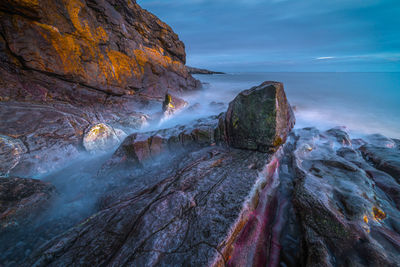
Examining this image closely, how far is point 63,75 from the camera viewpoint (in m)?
6.41

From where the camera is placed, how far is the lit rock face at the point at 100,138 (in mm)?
5637

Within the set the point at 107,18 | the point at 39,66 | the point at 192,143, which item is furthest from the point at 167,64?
the point at 192,143

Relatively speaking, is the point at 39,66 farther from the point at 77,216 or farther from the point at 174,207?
the point at 174,207

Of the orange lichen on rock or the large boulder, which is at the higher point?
the orange lichen on rock

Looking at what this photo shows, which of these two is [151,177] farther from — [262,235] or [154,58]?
[154,58]

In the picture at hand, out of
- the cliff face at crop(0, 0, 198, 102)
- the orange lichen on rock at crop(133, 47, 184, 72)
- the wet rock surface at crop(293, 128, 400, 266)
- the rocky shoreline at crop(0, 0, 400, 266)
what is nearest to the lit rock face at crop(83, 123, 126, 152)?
the rocky shoreline at crop(0, 0, 400, 266)

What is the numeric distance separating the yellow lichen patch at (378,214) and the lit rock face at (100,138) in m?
7.16

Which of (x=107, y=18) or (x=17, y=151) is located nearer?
(x=17, y=151)

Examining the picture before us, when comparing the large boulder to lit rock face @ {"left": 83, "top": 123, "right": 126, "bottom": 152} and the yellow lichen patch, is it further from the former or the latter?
lit rock face @ {"left": 83, "top": 123, "right": 126, "bottom": 152}

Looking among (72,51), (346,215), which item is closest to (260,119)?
(346,215)

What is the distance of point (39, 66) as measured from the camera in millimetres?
5875

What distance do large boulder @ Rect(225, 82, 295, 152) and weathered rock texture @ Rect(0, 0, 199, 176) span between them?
5505mm

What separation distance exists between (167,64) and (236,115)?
10940mm

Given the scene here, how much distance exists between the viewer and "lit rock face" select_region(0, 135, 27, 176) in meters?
4.05
